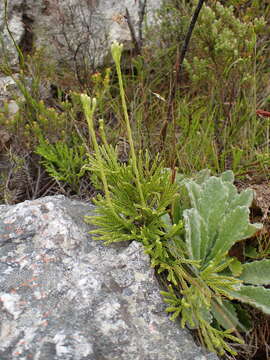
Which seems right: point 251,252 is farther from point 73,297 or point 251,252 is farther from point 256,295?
point 73,297

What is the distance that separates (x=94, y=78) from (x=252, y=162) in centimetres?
102

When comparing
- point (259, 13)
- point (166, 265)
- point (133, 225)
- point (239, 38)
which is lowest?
point (166, 265)

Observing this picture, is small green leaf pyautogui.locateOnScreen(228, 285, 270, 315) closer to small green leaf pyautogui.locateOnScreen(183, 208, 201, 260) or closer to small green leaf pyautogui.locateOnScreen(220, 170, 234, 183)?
small green leaf pyautogui.locateOnScreen(183, 208, 201, 260)

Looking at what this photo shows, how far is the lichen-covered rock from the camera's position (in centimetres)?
120

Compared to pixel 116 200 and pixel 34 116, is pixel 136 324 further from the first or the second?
pixel 34 116

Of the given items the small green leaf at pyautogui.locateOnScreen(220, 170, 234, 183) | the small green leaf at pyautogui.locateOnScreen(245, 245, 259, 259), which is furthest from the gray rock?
the small green leaf at pyautogui.locateOnScreen(245, 245, 259, 259)

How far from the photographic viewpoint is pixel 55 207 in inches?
62.9

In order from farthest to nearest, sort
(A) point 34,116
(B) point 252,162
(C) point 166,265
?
(A) point 34,116
(B) point 252,162
(C) point 166,265

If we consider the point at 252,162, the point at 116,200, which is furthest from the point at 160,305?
the point at 252,162

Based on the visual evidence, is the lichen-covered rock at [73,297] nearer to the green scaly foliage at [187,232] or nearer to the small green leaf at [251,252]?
the green scaly foliage at [187,232]

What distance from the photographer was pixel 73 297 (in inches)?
52.2

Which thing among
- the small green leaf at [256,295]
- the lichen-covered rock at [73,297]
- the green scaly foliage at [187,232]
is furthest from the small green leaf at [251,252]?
the lichen-covered rock at [73,297]

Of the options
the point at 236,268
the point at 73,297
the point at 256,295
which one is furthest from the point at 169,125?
the point at 73,297

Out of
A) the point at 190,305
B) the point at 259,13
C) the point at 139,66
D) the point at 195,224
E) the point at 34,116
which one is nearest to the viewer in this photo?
the point at 190,305
